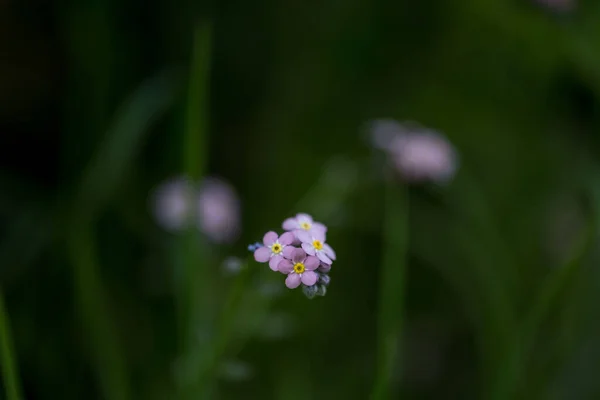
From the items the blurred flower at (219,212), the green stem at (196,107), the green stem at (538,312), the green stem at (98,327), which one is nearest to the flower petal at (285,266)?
the green stem at (196,107)

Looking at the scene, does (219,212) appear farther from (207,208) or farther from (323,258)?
(323,258)

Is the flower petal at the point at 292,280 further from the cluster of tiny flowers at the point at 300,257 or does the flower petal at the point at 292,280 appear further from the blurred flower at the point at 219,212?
the blurred flower at the point at 219,212

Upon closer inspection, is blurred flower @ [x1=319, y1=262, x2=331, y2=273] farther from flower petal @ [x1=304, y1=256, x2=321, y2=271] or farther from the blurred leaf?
A: the blurred leaf

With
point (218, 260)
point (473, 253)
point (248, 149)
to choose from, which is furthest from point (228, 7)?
point (473, 253)

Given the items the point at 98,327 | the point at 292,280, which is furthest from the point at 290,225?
the point at 98,327

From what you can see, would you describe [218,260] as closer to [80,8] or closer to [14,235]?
[14,235]
